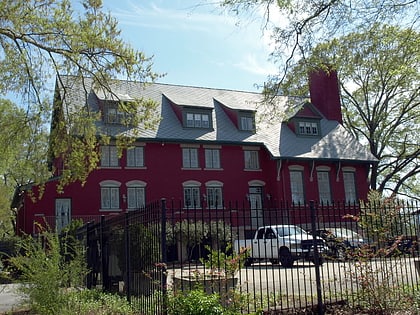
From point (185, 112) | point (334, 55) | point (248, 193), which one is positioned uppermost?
point (185, 112)

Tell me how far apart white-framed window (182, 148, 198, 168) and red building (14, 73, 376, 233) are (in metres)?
0.07

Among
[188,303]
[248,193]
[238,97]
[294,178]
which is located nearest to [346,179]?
[294,178]

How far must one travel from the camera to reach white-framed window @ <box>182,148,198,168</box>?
108 feet

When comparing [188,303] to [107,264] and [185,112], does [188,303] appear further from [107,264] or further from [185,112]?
[185,112]

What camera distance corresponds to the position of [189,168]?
108ft

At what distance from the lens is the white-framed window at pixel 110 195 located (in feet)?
99.4

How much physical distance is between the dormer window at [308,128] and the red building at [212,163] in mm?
77

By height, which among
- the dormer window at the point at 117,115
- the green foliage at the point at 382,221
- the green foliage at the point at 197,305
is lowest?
the green foliage at the point at 197,305

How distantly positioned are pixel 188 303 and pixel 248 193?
92.1 ft

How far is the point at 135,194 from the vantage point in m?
31.2

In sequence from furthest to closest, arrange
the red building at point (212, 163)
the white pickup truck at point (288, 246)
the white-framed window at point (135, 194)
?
the white-framed window at point (135, 194)
the red building at point (212, 163)
the white pickup truck at point (288, 246)

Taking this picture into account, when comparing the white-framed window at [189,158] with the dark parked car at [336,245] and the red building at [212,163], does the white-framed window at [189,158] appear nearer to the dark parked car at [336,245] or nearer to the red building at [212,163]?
the red building at [212,163]

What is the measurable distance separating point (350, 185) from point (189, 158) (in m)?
12.9

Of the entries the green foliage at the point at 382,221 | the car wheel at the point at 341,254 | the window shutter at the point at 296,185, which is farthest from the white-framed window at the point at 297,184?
the car wheel at the point at 341,254
